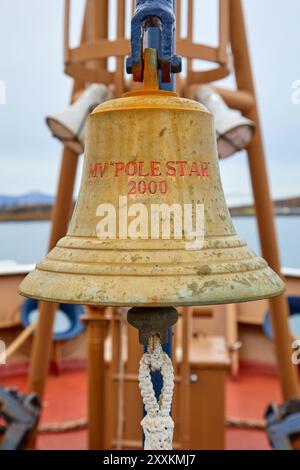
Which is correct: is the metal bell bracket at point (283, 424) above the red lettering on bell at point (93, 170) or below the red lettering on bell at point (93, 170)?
below

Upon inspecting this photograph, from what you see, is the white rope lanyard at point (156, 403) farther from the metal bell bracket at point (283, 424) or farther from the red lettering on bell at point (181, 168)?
the metal bell bracket at point (283, 424)

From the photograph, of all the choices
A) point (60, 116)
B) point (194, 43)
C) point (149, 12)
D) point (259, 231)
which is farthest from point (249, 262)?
point (259, 231)

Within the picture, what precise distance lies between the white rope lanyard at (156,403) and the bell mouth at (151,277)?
148 millimetres

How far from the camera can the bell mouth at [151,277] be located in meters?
A: 0.73

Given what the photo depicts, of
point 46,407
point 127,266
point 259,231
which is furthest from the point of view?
point 46,407

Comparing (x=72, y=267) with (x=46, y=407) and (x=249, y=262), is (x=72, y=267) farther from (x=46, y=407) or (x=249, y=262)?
(x=46, y=407)

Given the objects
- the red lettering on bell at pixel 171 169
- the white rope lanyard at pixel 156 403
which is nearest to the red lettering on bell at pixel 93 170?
the red lettering on bell at pixel 171 169

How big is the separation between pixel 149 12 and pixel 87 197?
0.29 meters

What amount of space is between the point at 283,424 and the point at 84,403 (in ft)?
7.11

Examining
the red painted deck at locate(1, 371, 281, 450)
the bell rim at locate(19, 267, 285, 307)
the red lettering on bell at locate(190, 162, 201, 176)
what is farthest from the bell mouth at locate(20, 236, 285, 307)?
the red painted deck at locate(1, 371, 281, 450)

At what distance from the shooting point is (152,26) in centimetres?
90

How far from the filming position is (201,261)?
779 mm

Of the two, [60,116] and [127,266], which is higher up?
[60,116]

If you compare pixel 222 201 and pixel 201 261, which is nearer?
pixel 201 261
